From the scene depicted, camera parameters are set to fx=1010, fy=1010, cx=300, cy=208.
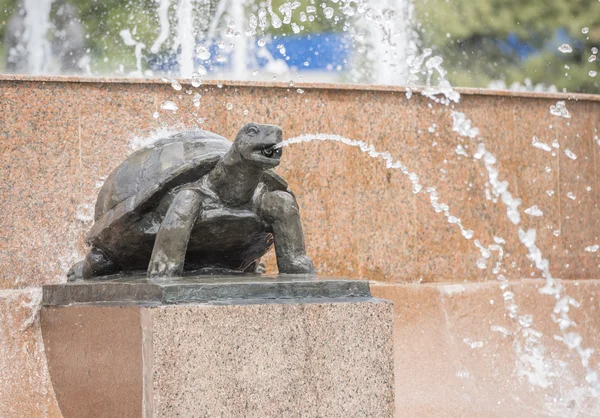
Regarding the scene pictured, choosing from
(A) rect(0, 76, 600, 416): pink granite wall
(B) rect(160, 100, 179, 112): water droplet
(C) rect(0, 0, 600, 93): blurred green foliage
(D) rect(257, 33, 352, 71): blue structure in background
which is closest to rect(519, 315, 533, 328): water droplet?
(A) rect(0, 76, 600, 416): pink granite wall

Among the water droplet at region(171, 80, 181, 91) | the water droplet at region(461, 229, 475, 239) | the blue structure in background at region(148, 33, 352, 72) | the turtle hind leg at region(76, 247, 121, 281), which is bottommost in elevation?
the water droplet at region(461, 229, 475, 239)

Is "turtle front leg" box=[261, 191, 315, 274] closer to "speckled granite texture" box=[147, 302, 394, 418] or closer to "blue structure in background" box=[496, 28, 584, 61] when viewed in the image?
"speckled granite texture" box=[147, 302, 394, 418]

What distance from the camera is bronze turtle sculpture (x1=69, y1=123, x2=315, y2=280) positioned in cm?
404

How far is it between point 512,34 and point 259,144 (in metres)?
14.6

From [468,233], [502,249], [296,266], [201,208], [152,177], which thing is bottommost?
[502,249]

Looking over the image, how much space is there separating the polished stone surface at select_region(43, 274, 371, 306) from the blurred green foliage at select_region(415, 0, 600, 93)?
13333 millimetres

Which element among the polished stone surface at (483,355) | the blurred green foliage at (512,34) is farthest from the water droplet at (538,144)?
the blurred green foliage at (512,34)

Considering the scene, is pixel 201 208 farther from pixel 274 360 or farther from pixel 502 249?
pixel 502 249

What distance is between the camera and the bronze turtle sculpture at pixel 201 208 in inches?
159

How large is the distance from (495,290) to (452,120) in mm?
1163

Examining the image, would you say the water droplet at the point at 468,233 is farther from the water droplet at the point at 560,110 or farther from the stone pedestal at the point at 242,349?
the stone pedestal at the point at 242,349

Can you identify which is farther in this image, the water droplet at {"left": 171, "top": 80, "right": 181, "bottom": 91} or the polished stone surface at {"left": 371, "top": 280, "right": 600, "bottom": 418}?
the water droplet at {"left": 171, "top": 80, "right": 181, "bottom": 91}

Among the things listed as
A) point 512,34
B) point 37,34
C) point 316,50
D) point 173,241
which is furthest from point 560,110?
point 512,34

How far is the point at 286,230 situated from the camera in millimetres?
4309
